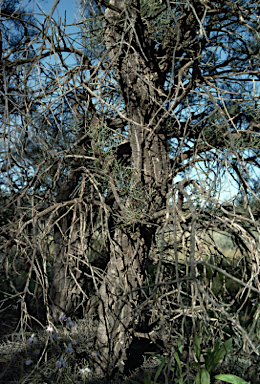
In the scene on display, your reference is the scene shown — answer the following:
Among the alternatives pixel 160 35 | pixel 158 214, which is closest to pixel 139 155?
pixel 158 214

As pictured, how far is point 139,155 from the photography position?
2.27 m

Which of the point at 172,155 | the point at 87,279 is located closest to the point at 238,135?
the point at 172,155

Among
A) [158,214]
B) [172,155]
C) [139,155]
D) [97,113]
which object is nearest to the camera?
[158,214]

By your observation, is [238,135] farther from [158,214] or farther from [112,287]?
[112,287]

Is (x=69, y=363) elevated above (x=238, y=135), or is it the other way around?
(x=238, y=135)

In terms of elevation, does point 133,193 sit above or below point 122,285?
above

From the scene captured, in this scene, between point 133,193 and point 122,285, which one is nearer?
point 133,193

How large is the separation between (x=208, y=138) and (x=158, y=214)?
841 millimetres

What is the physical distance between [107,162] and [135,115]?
445 millimetres

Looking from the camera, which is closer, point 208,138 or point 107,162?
point 107,162

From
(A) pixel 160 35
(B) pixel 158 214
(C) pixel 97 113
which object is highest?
(A) pixel 160 35

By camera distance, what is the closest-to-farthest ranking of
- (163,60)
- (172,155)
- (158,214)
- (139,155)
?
(158,214) < (139,155) < (163,60) < (172,155)

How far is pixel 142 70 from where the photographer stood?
2309 millimetres

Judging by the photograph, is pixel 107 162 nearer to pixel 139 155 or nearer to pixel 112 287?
pixel 139 155
